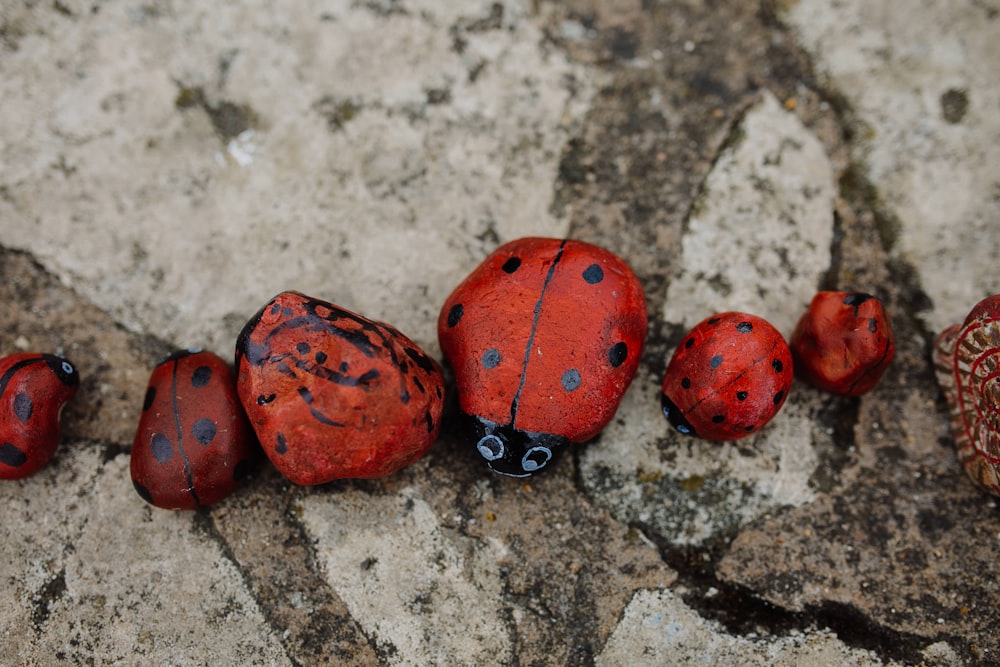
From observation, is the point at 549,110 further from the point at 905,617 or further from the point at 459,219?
the point at 905,617

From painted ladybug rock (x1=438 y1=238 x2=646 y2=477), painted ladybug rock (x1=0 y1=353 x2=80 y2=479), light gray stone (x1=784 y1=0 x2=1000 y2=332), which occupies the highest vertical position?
light gray stone (x1=784 y1=0 x2=1000 y2=332)

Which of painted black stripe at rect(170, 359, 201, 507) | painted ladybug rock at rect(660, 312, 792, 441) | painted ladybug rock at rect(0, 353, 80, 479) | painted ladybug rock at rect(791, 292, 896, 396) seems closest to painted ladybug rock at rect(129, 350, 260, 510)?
painted black stripe at rect(170, 359, 201, 507)

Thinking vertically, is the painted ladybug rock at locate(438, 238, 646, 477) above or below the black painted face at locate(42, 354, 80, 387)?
above

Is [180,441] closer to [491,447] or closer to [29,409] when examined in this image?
[29,409]

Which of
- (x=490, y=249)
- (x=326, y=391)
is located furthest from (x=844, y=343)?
(x=326, y=391)

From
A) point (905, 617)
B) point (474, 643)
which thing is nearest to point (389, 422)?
point (474, 643)

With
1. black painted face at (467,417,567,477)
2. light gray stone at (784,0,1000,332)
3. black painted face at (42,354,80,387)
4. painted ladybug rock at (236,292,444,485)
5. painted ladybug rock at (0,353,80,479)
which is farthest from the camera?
light gray stone at (784,0,1000,332)

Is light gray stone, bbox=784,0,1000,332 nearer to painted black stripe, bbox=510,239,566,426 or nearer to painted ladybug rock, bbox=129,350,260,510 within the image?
painted black stripe, bbox=510,239,566,426

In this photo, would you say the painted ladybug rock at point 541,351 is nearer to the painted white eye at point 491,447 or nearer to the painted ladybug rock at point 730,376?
the painted white eye at point 491,447
